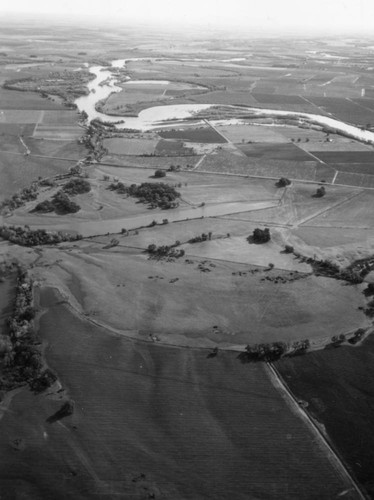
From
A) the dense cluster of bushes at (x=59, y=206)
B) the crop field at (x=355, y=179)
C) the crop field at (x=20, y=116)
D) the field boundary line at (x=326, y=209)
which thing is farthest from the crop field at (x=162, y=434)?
the crop field at (x=20, y=116)

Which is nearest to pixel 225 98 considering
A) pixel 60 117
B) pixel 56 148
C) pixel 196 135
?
pixel 196 135

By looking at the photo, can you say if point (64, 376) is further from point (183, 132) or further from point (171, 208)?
point (183, 132)

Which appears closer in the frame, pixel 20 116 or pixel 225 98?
pixel 20 116

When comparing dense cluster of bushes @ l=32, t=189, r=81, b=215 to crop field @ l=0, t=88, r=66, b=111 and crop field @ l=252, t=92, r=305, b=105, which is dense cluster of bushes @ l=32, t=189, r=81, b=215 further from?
crop field @ l=252, t=92, r=305, b=105

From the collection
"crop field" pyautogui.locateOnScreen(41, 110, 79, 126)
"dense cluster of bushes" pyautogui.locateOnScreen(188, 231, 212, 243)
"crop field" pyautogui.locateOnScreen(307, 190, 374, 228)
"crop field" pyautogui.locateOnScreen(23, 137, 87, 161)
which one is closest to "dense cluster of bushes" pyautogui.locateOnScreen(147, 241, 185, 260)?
"dense cluster of bushes" pyautogui.locateOnScreen(188, 231, 212, 243)

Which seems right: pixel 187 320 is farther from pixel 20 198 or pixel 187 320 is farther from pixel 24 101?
pixel 24 101

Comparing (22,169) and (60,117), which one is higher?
(60,117)
